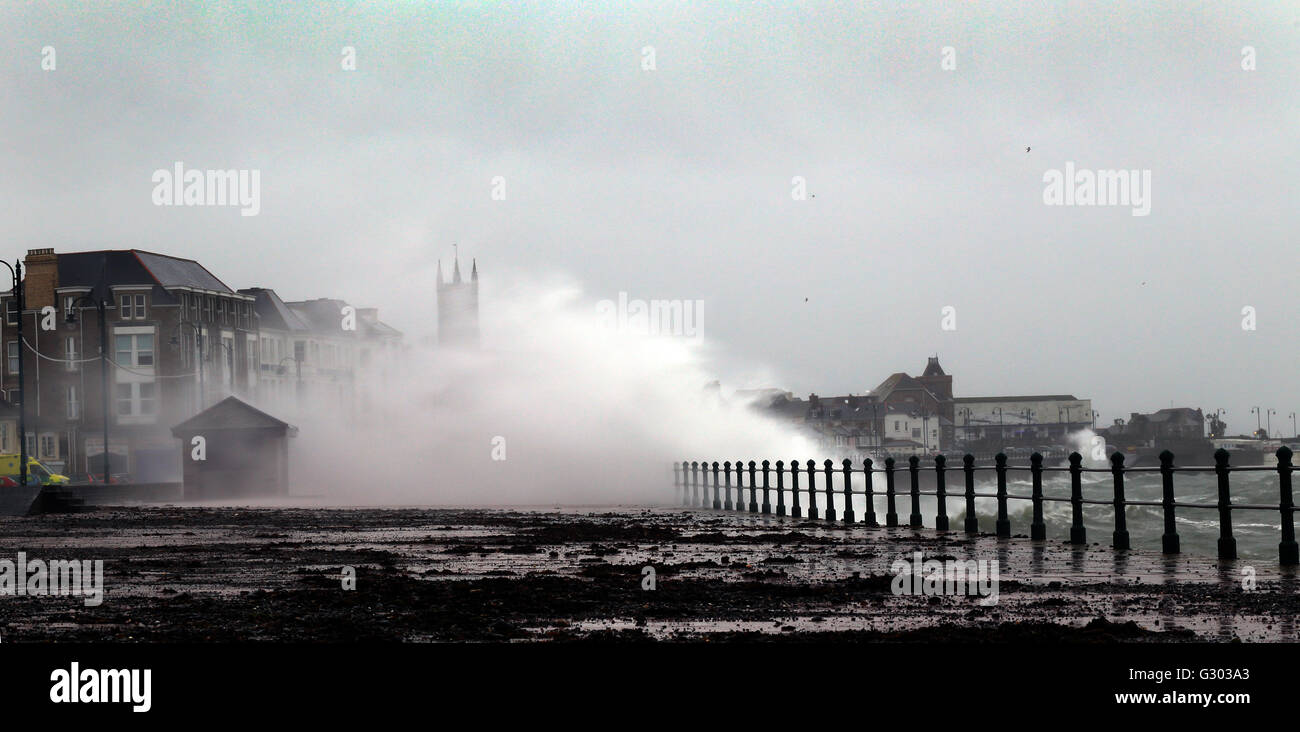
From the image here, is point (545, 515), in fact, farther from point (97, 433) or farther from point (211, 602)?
point (97, 433)

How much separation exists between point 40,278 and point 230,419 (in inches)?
1513

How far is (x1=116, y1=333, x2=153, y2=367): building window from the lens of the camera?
89375mm

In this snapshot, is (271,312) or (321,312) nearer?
(271,312)

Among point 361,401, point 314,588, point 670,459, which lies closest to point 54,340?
point 361,401

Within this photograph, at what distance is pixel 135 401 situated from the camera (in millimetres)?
89375

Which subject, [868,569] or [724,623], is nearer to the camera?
[724,623]

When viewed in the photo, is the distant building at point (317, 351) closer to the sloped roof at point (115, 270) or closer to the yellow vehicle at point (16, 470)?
the sloped roof at point (115, 270)

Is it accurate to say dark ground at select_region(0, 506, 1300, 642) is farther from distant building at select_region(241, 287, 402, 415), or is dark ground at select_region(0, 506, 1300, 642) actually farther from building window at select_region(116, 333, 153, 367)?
distant building at select_region(241, 287, 402, 415)

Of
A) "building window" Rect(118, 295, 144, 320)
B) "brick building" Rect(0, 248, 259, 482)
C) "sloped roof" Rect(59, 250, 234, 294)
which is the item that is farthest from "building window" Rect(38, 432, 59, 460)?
"sloped roof" Rect(59, 250, 234, 294)

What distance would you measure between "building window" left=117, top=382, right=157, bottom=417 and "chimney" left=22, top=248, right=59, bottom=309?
6.52 meters

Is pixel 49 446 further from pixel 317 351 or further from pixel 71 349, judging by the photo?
pixel 317 351

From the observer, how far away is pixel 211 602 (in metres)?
12.3

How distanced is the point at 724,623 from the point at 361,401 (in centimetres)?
7471

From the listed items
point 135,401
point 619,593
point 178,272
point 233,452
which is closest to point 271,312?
point 178,272
